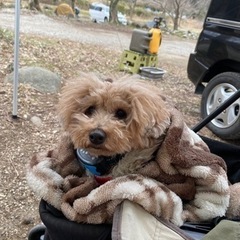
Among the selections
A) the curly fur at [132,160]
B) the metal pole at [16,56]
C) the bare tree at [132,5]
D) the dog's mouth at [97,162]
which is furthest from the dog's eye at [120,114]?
the bare tree at [132,5]

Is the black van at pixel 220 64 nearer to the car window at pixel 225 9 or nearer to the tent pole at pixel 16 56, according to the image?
the car window at pixel 225 9

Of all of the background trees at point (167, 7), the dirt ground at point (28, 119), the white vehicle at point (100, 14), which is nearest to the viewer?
the dirt ground at point (28, 119)

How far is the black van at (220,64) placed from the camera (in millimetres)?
3725

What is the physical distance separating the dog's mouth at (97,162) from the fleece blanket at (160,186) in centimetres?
3

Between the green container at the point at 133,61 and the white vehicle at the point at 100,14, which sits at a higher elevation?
the green container at the point at 133,61

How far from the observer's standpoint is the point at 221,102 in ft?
12.8

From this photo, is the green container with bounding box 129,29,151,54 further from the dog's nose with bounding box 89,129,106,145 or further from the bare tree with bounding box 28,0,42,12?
the bare tree with bounding box 28,0,42,12

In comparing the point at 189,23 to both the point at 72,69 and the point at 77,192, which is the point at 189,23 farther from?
the point at 77,192

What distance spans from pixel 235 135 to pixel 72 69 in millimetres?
2809

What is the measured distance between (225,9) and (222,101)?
2.87ft

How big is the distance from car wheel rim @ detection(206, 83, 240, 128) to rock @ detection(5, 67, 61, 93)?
5.28ft

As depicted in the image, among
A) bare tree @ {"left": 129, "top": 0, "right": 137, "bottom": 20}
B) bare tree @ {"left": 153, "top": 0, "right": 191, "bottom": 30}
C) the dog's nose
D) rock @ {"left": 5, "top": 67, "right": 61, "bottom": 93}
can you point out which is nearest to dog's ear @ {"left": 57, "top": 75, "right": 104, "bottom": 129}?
the dog's nose

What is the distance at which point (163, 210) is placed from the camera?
4.03ft

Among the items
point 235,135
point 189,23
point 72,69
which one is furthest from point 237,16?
point 189,23
